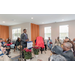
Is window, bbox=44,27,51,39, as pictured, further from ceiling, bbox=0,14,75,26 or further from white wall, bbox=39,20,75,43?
ceiling, bbox=0,14,75,26

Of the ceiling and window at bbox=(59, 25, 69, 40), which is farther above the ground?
the ceiling

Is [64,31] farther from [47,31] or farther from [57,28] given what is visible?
[47,31]

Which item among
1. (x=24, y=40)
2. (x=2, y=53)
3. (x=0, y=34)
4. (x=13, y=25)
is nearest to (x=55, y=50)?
(x=2, y=53)

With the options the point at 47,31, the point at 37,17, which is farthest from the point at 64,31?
the point at 37,17

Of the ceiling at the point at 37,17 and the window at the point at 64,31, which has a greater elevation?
the ceiling at the point at 37,17

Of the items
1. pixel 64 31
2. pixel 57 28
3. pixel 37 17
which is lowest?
pixel 64 31

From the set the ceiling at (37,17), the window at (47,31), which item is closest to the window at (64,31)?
the ceiling at (37,17)

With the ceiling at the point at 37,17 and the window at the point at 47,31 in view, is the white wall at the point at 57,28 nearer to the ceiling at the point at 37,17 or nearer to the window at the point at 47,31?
the window at the point at 47,31

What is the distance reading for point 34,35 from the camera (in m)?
6.04

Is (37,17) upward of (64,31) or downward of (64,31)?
upward

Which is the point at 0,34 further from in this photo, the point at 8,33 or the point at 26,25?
the point at 26,25

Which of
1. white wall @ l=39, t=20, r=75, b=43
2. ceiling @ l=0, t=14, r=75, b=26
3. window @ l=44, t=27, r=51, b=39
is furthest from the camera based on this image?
window @ l=44, t=27, r=51, b=39

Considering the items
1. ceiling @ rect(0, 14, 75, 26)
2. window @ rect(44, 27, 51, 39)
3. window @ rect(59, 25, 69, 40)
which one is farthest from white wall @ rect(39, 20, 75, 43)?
ceiling @ rect(0, 14, 75, 26)
